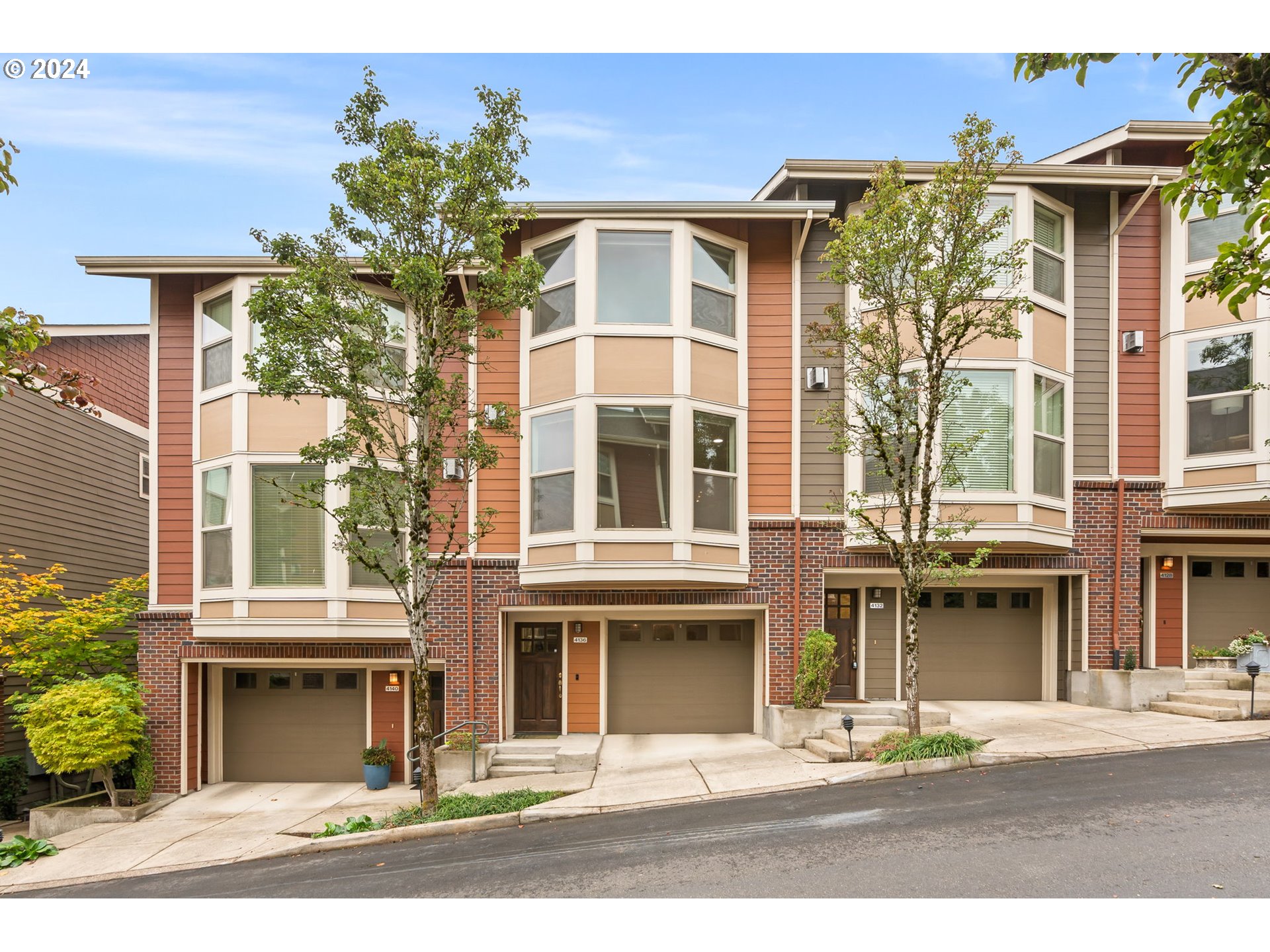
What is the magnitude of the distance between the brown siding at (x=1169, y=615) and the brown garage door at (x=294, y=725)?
45.2 feet

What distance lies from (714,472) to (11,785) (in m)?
12.1

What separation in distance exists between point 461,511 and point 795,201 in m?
7.06

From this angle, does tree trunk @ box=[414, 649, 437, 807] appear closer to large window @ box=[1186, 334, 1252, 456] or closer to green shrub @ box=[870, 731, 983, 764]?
green shrub @ box=[870, 731, 983, 764]

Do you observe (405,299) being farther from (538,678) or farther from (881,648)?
(881,648)

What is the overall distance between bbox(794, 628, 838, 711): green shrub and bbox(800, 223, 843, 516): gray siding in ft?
6.68

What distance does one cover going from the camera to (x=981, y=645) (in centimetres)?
1340

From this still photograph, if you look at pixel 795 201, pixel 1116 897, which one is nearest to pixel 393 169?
pixel 795 201

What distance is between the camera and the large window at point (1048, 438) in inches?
471

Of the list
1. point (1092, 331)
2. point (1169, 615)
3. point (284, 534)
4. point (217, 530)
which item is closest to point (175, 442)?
point (217, 530)

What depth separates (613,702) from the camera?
42.8ft

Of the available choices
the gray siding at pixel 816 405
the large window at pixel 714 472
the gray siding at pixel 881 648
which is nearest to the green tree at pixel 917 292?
the gray siding at pixel 816 405

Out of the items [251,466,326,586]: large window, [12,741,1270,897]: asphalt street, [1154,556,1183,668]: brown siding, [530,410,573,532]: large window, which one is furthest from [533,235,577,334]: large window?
[1154,556,1183,668]: brown siding

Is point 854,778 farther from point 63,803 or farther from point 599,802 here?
point 63,803

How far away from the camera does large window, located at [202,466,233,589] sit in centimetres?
1202
